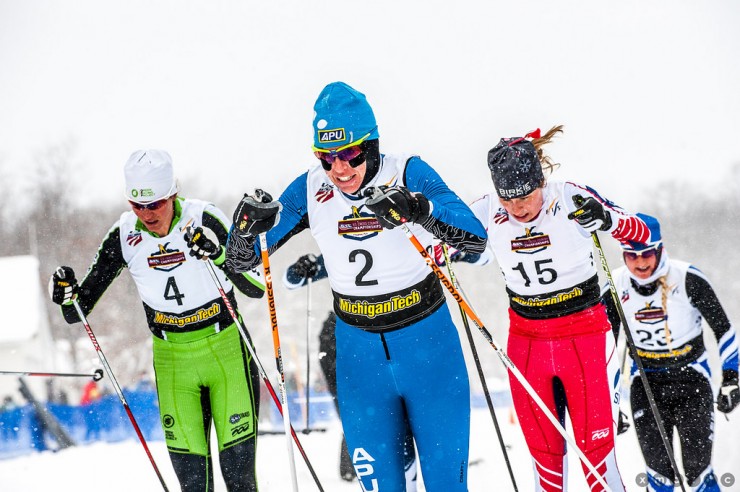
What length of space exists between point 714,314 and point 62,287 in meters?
3.77

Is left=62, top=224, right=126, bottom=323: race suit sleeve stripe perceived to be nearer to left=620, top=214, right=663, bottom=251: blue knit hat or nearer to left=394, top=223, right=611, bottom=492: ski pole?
left=394, top=223, right=611, bottom=492: ski pole

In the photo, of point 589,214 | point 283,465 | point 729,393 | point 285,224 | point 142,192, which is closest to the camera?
point 285,224

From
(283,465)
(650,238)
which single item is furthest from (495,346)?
(283,465)

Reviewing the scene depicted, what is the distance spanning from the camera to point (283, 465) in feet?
23.0

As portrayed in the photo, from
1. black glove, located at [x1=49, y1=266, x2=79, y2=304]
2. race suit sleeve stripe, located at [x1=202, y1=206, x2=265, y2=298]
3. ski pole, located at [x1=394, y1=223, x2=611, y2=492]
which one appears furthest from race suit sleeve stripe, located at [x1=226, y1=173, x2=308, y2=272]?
black glove, located at [x1=49, y1=266, x2=79, y2=304]

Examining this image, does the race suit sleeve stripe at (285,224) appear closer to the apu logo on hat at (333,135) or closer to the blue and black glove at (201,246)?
the apu logo on hat at (333,135)

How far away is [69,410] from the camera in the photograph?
911 cm

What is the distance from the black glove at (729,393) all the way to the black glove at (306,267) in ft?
8.33

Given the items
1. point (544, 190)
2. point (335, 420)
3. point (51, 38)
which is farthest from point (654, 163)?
point (51, 38)

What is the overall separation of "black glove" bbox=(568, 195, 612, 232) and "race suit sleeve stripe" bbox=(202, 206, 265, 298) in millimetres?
1675

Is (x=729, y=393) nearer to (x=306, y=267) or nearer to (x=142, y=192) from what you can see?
(x=306, y=267)

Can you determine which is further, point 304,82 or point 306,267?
point 304,82

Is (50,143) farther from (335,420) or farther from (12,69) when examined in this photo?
(335,420)

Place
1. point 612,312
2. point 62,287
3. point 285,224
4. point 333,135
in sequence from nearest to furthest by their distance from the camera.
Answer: point 333,135, point 285,224, point 62,287, point 612,312
